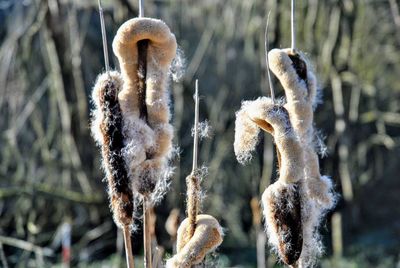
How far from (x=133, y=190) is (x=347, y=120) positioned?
10.9 ft

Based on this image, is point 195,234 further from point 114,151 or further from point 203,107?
point 203,107

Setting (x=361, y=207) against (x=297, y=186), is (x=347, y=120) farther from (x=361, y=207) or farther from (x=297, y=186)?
(x=297, y=186)

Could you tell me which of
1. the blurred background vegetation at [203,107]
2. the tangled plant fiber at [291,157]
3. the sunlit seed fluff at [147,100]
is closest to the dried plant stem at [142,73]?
the sunlit seed fluff at [147,100]

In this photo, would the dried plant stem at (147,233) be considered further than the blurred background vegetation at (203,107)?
No

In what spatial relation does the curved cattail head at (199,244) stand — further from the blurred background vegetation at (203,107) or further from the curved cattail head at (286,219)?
the blurred background vegetation at (203,107)

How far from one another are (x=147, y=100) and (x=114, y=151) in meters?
0.07

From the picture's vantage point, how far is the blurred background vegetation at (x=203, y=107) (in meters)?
3.43

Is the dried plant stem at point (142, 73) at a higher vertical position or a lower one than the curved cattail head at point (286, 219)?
higher

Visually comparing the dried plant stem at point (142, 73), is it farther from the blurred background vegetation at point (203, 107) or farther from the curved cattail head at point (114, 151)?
the blurred background vegetation at point (203, 107)

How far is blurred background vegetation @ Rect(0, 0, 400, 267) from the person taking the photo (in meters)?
3.43

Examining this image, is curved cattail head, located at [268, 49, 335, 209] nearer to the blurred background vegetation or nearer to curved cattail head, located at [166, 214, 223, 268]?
curved cattail head, located at [166, 214, 223, 268]

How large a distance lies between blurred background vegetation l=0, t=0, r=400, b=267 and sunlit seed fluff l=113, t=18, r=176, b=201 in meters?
2.19

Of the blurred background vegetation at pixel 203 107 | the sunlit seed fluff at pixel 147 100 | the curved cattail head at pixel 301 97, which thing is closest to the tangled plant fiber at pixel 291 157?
the curved cattail head at pixel 301 97

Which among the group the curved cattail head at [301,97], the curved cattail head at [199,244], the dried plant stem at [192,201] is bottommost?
the curved cattail head at [199,244]
